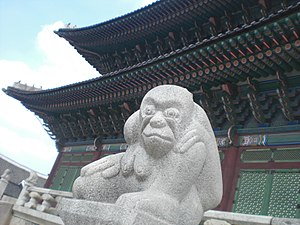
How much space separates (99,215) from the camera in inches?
101

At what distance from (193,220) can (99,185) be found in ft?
3.09

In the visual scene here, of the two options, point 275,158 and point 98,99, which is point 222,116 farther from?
point 98,99

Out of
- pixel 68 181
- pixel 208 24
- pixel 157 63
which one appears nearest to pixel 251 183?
pixel 157 63

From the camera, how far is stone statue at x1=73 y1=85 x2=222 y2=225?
A: 105 inches

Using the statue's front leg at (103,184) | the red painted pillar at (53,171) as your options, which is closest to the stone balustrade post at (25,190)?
the red painted pillar at (53,171)

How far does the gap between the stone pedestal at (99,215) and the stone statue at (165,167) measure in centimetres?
5

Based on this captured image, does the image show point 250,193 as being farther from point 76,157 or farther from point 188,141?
point 76,157

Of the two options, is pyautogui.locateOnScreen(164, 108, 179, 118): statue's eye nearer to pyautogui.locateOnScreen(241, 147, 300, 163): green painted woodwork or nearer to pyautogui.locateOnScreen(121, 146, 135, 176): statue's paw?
pyautogui.locateOnScreen(121, 146, 135, 176): statue's paw

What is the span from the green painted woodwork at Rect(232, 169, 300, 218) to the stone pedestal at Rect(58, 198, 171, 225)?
191 inches

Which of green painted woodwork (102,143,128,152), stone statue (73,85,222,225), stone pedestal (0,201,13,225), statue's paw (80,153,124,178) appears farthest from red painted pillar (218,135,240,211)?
stone pedestal (0,201,13,225)

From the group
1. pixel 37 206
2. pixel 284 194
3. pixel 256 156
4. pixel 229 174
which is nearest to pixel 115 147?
pixel 37 206

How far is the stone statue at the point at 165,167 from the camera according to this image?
8.72 ft

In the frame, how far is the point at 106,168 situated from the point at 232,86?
5.33 metres

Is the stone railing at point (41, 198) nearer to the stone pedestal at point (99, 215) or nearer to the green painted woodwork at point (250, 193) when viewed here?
the green painted woodwork at point (250, 193)
